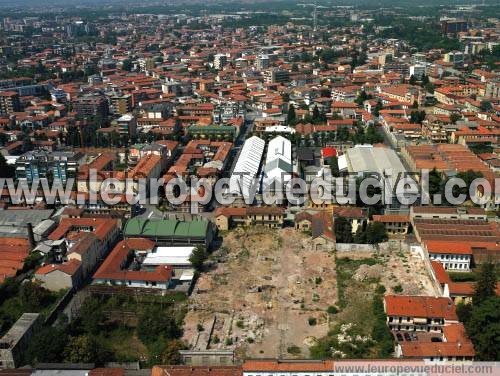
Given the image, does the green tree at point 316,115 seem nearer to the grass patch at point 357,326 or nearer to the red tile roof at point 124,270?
the grass patch at point 357,326

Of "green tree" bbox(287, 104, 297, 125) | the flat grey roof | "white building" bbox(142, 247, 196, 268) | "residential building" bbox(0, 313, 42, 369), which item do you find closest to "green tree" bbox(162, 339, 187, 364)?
"residential building" bbox(0, 313, 42, 369)

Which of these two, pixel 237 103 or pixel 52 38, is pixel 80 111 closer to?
pixel 237 103

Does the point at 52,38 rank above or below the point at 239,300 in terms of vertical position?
above

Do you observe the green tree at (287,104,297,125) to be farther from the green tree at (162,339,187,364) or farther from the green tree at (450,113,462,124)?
the green tree at (162,339,187,364)

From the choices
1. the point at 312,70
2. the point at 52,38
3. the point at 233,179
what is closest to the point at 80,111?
the point at 233,179

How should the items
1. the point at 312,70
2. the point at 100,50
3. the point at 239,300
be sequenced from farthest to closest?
the point at 100,50 < the point at 312,70 < the point at 239,300

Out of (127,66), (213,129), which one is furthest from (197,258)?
(127,66)
